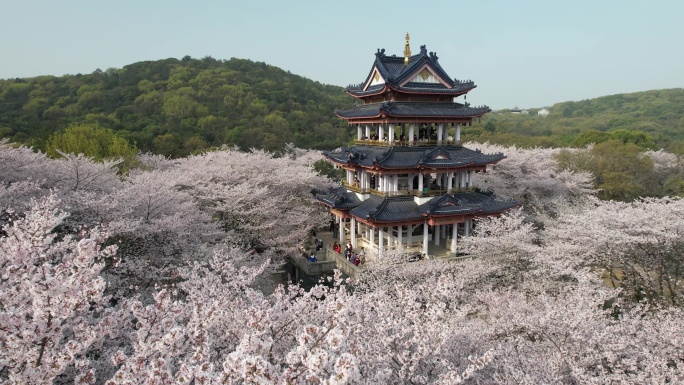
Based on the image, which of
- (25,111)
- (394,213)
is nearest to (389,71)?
(394,213)

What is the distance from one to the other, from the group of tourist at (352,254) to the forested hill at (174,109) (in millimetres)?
31647

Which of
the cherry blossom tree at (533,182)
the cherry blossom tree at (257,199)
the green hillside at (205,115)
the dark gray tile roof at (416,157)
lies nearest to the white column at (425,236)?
the dark gray tile roof at (416,157)

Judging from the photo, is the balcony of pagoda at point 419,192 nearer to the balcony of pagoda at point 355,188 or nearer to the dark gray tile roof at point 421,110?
the balcony of pagoda at point 355,188

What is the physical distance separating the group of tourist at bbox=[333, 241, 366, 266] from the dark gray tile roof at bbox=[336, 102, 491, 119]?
322 inches

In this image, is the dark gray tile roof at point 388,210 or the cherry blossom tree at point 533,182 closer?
the dark gray tile roof at point 388,210

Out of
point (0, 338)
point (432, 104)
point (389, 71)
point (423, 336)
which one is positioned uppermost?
point (389, 71)

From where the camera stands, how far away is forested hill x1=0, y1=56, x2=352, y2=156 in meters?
56.0

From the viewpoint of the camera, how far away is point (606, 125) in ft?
318

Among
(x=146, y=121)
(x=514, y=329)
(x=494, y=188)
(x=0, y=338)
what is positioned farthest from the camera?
(x=146, y=121)

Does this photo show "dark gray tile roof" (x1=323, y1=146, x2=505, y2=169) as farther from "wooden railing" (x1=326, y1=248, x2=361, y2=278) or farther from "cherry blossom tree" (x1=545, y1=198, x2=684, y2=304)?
"cherry blossom tree" (x1=545, y1=198, x2=684, y2=304)

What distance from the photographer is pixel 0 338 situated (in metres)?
6.29

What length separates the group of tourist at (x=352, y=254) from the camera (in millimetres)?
23266

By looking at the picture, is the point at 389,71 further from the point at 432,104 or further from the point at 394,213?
the point at 394,213

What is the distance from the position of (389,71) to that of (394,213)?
9.08 meters
